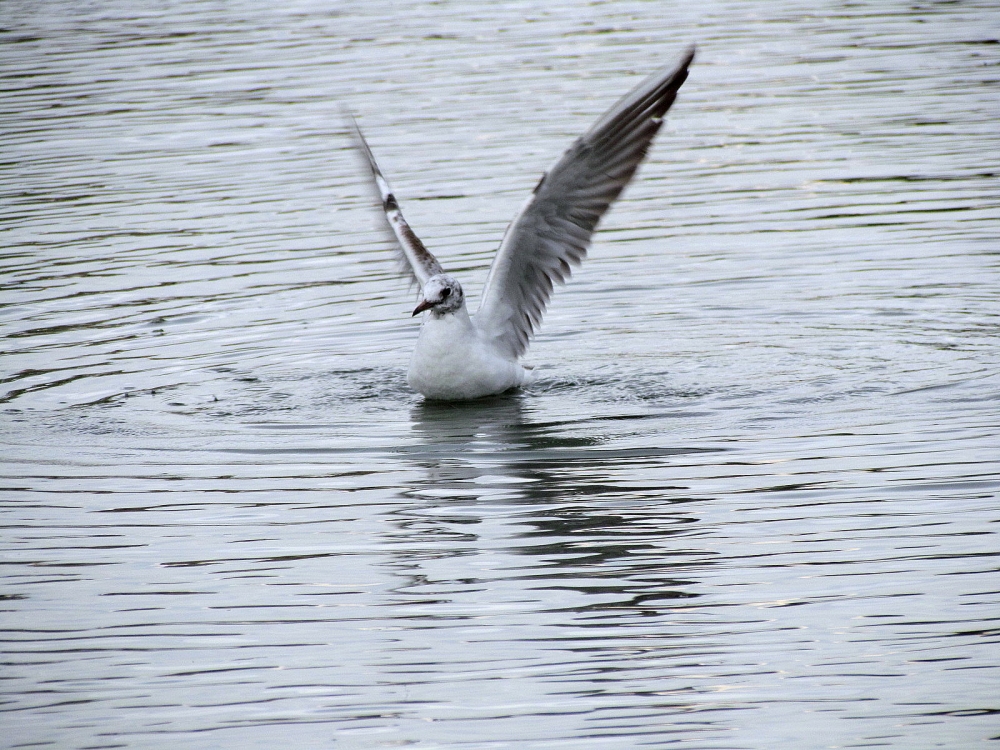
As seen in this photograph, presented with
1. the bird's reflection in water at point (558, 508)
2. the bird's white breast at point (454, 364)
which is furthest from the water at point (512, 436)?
the bird's white breast at point (454, 364)

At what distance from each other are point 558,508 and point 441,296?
8.36 feet

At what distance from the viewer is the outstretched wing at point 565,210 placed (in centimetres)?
898

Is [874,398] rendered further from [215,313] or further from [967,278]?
[215,313]

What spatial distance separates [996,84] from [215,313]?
391 inches

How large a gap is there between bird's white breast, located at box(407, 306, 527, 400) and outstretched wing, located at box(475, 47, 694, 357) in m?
0.47

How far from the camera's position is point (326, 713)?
4.96 meters

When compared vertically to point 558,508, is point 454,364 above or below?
below

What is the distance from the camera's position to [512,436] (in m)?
8.45

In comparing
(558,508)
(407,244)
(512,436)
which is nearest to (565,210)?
(407,244)

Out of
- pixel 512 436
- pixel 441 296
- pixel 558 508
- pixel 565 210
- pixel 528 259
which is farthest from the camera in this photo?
pixel 528 259

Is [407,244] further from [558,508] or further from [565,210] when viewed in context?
[558,508]

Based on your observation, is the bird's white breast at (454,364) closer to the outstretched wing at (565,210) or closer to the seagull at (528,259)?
the seagull at (528,259)

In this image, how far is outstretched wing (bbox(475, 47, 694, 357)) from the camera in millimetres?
8984

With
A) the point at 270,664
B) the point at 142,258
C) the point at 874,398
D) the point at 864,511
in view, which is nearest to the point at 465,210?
the point at 142,258
